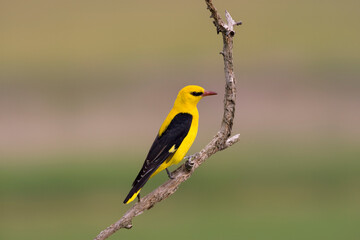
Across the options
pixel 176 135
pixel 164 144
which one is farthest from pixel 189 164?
pixel 176 135

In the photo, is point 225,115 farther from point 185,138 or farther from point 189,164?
point 185,138

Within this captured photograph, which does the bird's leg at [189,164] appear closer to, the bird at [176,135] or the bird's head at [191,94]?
the bird at [176,135]

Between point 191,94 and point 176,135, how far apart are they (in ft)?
0.98

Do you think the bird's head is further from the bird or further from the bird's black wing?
the bird's black wing

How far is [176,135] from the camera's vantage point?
17.9 feet

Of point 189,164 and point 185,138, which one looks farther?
point 185,138

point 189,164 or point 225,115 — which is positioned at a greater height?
point 225,115

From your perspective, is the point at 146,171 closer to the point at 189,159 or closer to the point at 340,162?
the point at 189,159

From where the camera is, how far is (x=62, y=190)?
1573 cm

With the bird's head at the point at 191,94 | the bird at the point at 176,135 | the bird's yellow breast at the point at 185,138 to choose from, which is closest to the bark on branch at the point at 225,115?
the bird at the point at 176,135

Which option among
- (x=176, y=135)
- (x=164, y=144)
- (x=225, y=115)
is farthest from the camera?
(x=176, y=135)

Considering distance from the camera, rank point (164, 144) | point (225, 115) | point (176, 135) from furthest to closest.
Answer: point (176, 135) < point (164, 144) < point (225, 115)

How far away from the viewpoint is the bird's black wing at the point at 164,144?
5000mm

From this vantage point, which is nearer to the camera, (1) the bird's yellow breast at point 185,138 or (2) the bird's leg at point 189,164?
(2) the bird's leg at point 189,164
